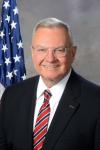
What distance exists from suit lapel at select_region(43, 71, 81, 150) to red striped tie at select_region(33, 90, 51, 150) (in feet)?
0.13

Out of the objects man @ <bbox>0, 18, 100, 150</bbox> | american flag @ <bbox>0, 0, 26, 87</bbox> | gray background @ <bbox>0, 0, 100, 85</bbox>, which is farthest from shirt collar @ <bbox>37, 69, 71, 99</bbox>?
gray background @ <bbox>0, 0, 100, 85</bbox>

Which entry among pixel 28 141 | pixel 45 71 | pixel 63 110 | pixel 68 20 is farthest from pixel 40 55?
pixel 68 20

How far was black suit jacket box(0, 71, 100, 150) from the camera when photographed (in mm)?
2332

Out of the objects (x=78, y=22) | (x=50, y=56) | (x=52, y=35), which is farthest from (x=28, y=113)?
(x=78, y=22)

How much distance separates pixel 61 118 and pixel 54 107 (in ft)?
0.33

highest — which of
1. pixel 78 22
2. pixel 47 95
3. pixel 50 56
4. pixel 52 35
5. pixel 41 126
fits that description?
pixel 52 35

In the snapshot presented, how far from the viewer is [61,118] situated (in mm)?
2393

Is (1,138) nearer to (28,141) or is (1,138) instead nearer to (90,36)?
(28,141)

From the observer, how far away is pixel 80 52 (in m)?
5.77

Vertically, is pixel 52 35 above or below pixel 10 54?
above

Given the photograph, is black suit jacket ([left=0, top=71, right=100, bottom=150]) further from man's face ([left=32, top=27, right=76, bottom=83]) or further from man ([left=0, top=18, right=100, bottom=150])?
man's face ([left=32, top=27, right=76, bottom=83])

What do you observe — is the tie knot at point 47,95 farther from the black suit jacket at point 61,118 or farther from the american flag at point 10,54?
the american flag at point 10,54

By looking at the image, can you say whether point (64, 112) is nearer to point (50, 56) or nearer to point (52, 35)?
point (50, 56)

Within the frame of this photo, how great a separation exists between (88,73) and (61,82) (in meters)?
3.42
